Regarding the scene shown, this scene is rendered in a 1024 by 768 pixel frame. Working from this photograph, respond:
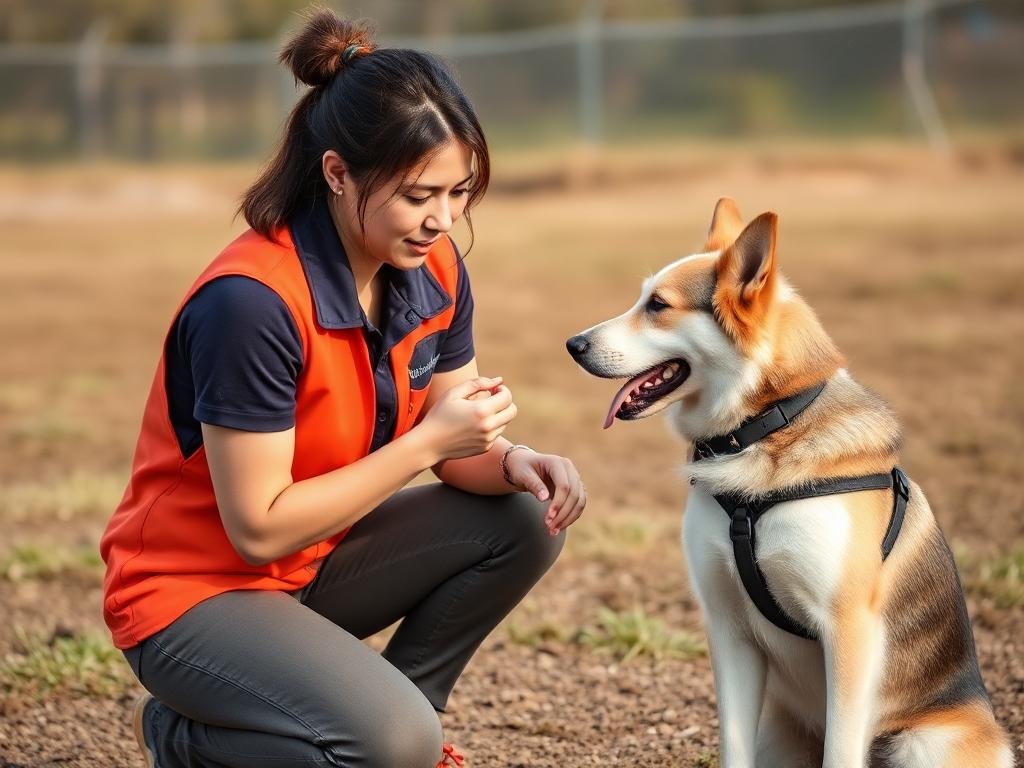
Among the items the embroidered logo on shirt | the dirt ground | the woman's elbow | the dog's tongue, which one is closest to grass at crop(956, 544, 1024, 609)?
the dirt ground

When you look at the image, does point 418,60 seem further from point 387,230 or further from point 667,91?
point 667,91

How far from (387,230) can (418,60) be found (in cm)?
37

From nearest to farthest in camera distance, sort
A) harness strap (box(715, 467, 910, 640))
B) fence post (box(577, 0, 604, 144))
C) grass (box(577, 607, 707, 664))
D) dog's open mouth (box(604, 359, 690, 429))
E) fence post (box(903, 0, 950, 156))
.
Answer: harness strap (box(715, 467, 910, 640)), dog's open mouth (box(604, 359, 690, 429)), grass (box(577, 607, 707, 664)), fence post (box(903, 0, 950, 156)), fence post (box(577, 0, 604, 144))

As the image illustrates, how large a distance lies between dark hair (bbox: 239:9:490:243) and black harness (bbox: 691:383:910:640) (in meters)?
0.87

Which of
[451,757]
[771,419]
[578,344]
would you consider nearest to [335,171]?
[578,344]

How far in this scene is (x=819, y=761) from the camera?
3039mm

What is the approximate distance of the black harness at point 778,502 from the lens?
274cm

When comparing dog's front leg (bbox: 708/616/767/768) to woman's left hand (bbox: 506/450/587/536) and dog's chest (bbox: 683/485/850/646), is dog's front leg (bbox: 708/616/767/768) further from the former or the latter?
woman's left hand (bbox: 506/450/587/536)

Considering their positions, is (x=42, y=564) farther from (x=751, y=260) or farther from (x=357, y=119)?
(x=751, y=260)

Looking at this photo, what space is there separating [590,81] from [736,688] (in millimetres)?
16828

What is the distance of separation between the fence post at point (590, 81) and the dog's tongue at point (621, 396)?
638 inches

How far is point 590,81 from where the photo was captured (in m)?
18.8

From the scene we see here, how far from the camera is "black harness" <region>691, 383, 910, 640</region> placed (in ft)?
8.98

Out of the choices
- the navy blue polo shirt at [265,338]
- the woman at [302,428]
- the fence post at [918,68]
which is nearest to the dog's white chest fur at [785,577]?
the woman at [302,428]
